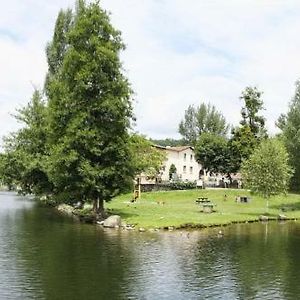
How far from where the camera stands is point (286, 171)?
67438mm

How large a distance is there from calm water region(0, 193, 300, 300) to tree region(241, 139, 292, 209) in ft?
61.8

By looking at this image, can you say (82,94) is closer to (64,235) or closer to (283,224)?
(64,235)

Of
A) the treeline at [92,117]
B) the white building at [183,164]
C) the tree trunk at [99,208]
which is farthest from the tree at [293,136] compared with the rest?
the white building at [183,164]

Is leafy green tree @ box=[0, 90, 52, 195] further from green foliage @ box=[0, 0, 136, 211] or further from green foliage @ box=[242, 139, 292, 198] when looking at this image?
green foliage @ box=[242, 139, 292, 198]

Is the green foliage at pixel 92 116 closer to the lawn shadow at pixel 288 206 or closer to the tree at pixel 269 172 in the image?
the tree at pixel 269 172

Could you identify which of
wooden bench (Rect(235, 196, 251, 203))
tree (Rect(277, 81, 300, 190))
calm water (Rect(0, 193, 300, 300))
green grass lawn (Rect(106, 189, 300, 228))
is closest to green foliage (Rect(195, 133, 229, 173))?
green grass lawn (Rect(106, 189, 300, 228))

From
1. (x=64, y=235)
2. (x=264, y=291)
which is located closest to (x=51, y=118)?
(x=64, y=235)

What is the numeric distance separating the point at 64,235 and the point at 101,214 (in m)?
13.7

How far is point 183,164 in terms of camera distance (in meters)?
142

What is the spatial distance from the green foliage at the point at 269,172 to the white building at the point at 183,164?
6721 cm

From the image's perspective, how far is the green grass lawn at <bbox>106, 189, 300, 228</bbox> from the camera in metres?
52.8

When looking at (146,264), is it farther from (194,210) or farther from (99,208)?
(194,210)

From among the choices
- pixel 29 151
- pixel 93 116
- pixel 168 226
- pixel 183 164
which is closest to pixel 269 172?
pixel 168 226

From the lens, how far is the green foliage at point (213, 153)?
119m
